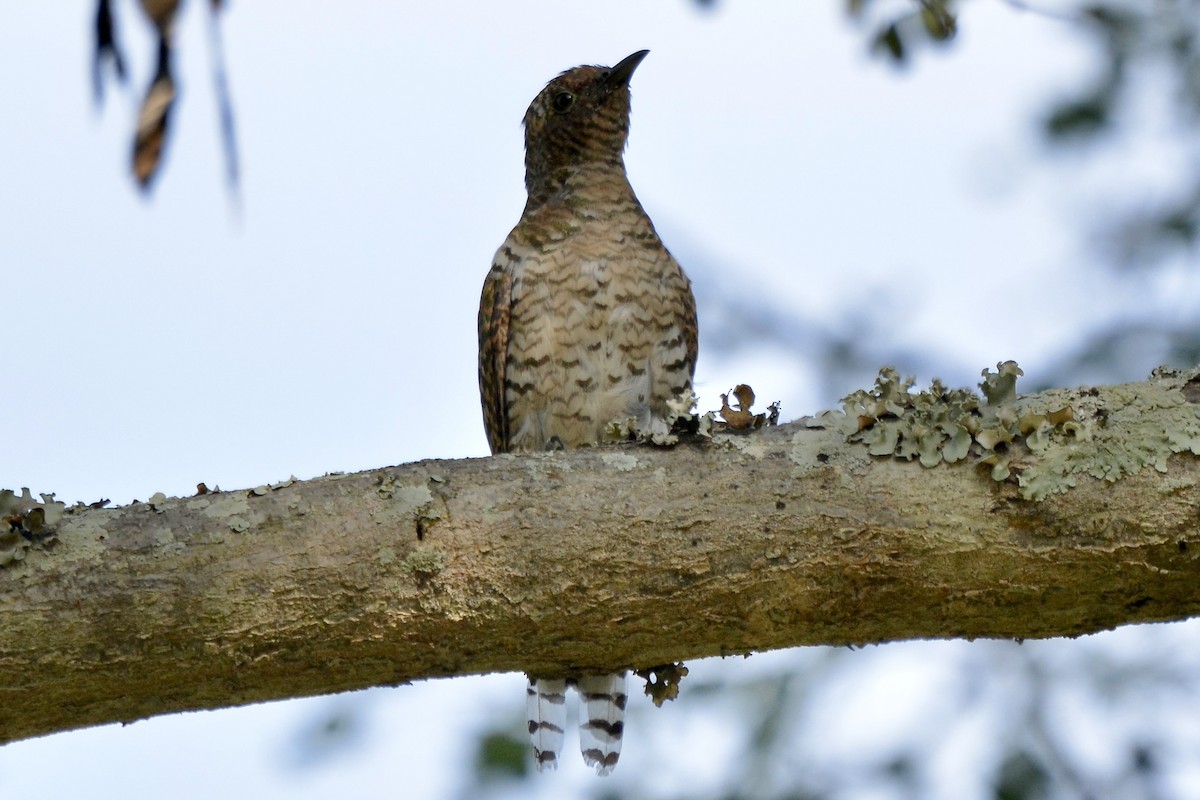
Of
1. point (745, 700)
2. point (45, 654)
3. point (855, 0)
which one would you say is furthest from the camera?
point (745, 700)

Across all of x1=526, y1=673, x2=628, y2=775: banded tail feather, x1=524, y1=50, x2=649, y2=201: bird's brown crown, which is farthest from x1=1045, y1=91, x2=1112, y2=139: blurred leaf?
x1=526, y1=673, x2=628, y2=775: banded tail feather

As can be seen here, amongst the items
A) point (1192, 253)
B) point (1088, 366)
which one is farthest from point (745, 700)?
point (1192, 253)

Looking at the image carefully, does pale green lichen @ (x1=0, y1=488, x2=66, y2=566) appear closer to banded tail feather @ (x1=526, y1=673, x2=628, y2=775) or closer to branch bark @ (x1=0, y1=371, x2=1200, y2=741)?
branch bark @ (x1=0, y1=371, x2=1200, y2=741)

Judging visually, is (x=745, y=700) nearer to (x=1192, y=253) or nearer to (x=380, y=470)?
(x=1192, y=253)

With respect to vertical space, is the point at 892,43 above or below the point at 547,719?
above

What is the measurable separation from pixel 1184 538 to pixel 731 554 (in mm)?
809

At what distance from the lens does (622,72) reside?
5223 mm

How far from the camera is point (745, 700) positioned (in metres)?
5.12

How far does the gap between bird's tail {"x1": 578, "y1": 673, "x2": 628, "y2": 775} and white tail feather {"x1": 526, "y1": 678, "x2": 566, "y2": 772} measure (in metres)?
0.03

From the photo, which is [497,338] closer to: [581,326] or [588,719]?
[581,326]

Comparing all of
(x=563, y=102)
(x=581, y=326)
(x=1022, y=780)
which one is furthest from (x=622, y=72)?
(x=1022, y=780)

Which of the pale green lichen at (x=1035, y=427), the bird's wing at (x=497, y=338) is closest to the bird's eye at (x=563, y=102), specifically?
the bird's wing at (x=497, y=338)

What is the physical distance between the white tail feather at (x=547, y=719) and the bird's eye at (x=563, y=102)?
8.03 ft

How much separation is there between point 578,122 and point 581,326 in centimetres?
105
